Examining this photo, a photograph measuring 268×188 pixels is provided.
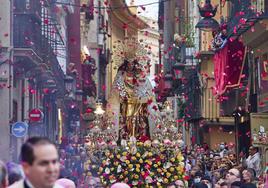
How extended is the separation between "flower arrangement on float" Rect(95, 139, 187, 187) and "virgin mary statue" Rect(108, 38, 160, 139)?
4758 millimetres

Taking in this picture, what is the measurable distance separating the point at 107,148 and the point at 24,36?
39.3ft

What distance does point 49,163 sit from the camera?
19.8ft

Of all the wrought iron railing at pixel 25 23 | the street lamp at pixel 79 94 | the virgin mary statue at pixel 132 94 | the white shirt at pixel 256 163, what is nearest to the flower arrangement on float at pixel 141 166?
the virgin mary statue at pixel 132 94

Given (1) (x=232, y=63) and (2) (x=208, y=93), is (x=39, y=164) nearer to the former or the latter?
(1) (x=232, y=63)

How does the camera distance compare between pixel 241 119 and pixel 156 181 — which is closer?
pixel 156 181

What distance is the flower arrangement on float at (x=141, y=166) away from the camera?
1680cm

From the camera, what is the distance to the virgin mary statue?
22453 mm

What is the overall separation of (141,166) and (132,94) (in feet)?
20.6

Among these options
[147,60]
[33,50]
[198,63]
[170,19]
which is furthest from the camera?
[170,19]

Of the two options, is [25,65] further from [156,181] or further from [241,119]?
[156,181]

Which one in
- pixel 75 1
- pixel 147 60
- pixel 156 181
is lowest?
pixel 156 181

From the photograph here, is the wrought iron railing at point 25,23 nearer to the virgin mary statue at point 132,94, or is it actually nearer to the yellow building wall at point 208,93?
the virgin mary statue at point 132,94

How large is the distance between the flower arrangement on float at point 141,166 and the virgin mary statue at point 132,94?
187 inches

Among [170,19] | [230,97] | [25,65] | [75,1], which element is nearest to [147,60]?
[25,65]
